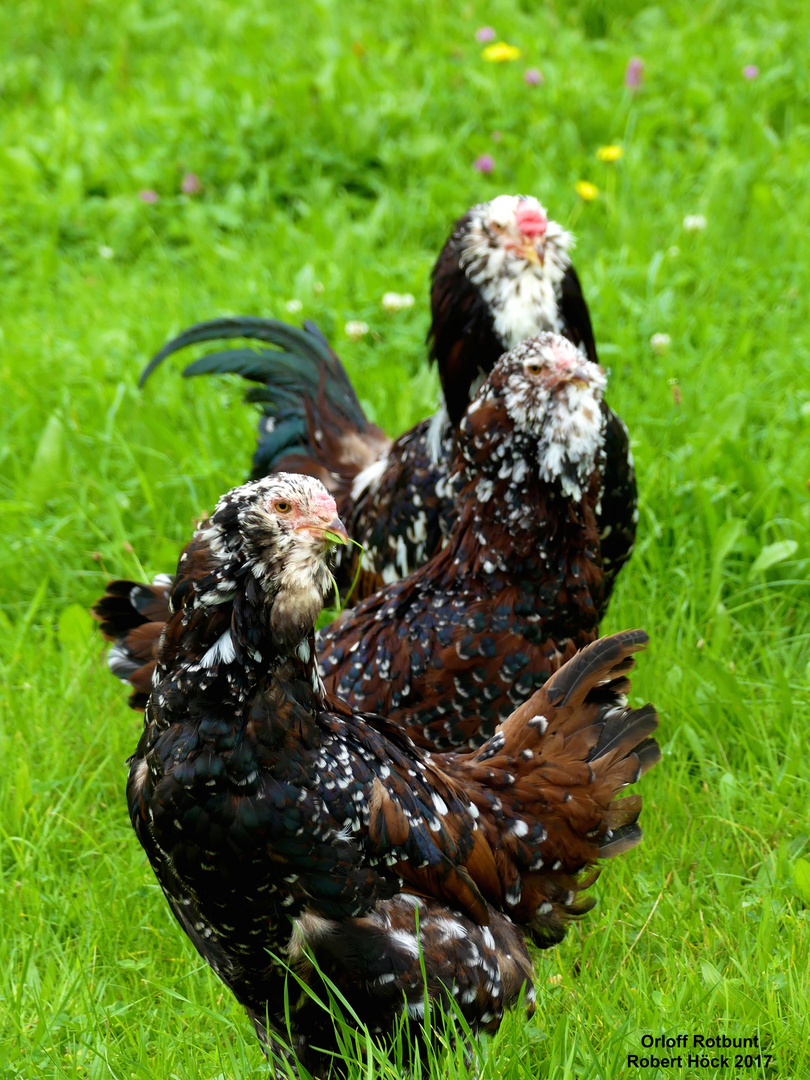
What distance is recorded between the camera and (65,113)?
278 inches

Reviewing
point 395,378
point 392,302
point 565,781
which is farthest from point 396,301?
point 565,781

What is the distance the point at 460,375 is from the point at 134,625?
4.58 ft

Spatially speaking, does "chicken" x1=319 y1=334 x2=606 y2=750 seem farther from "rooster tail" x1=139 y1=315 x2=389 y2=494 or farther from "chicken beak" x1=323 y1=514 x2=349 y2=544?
"rooster tail" x1=139 y1=315 x2=389 y2=494

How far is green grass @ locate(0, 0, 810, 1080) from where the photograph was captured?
290cm

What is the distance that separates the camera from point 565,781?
110 inches

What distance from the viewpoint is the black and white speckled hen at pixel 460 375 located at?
3.69 m

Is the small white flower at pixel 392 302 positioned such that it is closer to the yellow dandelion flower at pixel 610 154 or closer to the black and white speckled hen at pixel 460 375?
the black and white speckled hen at pixel 460 375

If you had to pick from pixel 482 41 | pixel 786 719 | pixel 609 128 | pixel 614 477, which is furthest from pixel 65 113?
pixel 786 719

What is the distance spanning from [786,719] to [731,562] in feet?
2.56

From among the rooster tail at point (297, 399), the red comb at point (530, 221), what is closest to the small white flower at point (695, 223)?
the rooster tail at point (297, 399)

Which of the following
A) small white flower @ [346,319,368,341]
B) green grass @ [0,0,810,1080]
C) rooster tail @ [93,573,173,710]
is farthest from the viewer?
small white flower @ [346,319,368,341]

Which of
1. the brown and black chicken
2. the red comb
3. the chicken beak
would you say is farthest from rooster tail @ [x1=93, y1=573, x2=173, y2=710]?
the red comb

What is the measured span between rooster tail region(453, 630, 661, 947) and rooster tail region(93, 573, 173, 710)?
3.17 ft

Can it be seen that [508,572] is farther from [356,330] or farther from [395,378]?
[356,330]
